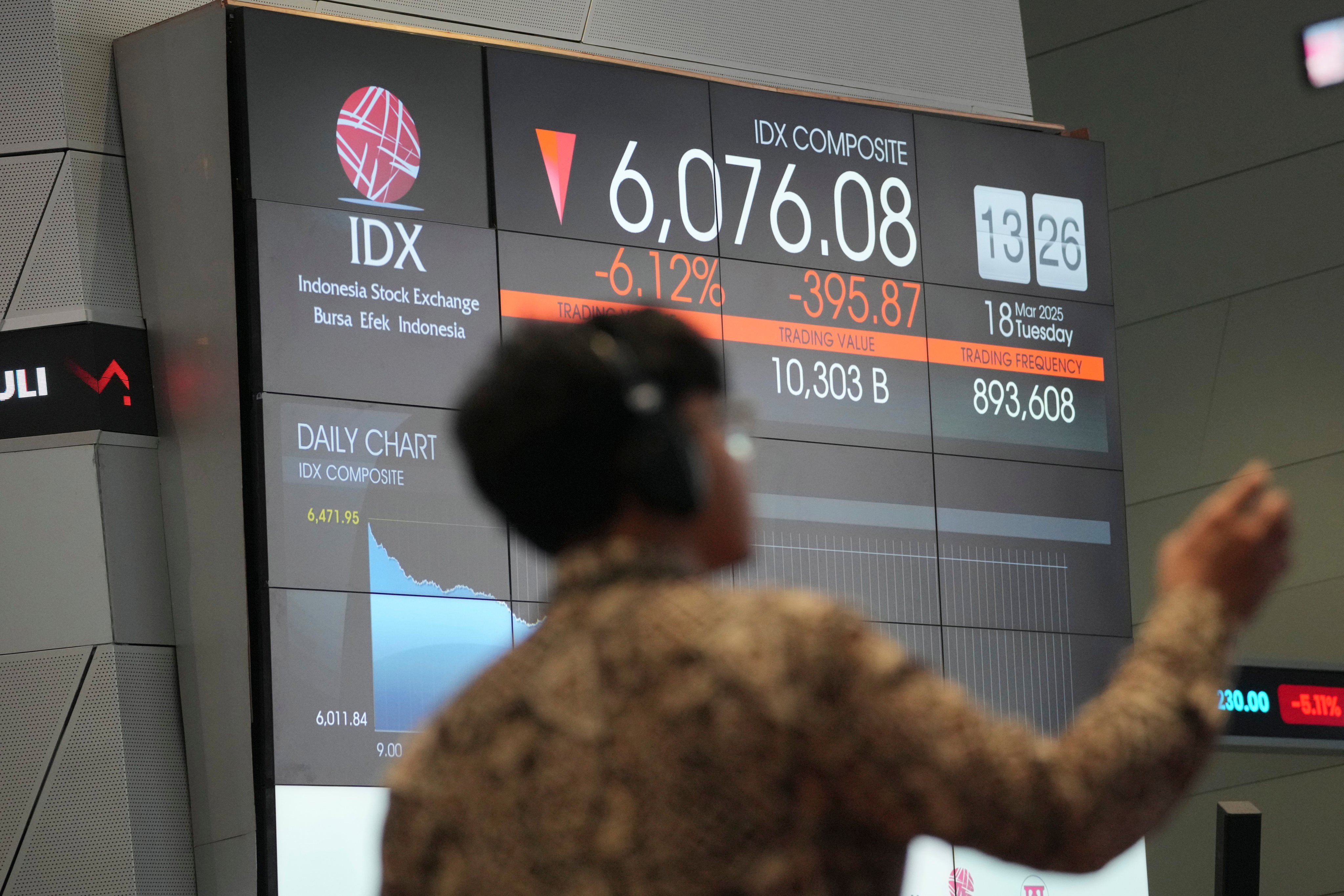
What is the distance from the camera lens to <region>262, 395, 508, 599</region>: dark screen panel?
17.1 feet

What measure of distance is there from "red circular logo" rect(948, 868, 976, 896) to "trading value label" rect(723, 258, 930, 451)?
140 centimetres

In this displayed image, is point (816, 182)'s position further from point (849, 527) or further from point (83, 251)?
point (83, 251)

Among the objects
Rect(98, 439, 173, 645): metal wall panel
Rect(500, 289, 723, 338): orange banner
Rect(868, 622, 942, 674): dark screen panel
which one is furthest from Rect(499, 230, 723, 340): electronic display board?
Rect(98, 439, 173, 645): metal wall panel

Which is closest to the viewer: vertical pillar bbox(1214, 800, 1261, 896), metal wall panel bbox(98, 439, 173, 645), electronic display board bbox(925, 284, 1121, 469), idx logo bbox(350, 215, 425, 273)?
Result: vertical pillar bbox(1214, 800, 1261, 896)

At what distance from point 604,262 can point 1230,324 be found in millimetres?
5485

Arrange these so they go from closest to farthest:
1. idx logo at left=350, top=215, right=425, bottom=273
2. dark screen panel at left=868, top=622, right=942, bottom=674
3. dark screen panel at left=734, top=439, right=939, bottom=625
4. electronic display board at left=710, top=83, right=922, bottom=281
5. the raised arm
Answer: the raised arm
idx logo at left=350, top=215, right=425, bottom=273
dark screen panel at left=734, top=439, right=939, bottom=625
dark screen panel at left=868, top=622, right=942, bottom=674
electronic display board at left=710, top=83, right=922, bottom=281

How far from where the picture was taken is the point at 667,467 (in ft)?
4.70

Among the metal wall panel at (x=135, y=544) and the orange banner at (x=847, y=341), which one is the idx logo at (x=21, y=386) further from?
the orange banner at (x=847, y=341)

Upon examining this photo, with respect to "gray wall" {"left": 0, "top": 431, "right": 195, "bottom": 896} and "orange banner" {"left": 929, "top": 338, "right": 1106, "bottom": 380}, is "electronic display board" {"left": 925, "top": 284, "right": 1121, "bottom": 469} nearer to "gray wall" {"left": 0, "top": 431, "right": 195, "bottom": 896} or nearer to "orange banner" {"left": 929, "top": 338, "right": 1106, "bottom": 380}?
"orange banner" {"left": 929, "top": 338, "right": 1106, "bottom": 380}

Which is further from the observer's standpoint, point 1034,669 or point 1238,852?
point 1034,669

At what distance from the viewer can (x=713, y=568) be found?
1.47 metres

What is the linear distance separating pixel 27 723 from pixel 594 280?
2.13 meters

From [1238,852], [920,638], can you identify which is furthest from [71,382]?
[1238,852]

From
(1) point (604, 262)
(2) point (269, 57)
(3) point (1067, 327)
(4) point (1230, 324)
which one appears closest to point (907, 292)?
(3) point (1067, 327)
